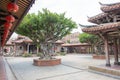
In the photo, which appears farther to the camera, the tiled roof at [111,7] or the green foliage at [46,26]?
the green foliage at [46,26]

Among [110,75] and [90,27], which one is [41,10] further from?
[110,75]

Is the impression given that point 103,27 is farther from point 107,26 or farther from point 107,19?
point 107,19

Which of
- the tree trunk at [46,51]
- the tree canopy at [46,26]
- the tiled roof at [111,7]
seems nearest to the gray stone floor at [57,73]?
the tree trunk at [46,51]

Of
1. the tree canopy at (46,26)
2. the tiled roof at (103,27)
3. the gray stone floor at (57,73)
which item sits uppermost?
the tree canopy at (46,26)

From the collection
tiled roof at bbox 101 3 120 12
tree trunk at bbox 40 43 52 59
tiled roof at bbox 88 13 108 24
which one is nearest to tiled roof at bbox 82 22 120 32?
tiled roof at bbox 101 3 120 12

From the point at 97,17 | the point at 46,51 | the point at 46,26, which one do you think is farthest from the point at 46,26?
the point at 97,17

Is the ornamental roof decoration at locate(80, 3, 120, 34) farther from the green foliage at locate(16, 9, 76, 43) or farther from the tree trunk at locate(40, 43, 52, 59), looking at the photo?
the tree trunk at locate(40, 43, 52, 59)

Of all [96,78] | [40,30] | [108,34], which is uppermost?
[40,30]

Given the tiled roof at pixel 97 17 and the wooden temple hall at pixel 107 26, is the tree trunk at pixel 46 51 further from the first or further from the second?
the wooden temple hall at pixel 107 26

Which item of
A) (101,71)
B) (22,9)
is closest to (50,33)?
(101,71)

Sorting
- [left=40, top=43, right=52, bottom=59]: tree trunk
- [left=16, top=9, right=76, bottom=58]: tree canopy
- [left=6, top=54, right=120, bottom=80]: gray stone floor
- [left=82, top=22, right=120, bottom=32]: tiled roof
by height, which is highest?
[left=16, top=9, right=76, bottom=58]: tree canopy

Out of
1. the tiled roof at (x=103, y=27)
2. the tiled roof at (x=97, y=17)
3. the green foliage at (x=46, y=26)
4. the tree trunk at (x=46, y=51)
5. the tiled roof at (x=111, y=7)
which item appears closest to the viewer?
the tiled roof at (x=103, y=27)

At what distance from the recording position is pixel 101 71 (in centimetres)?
890

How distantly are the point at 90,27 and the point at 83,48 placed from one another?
95.1ft
